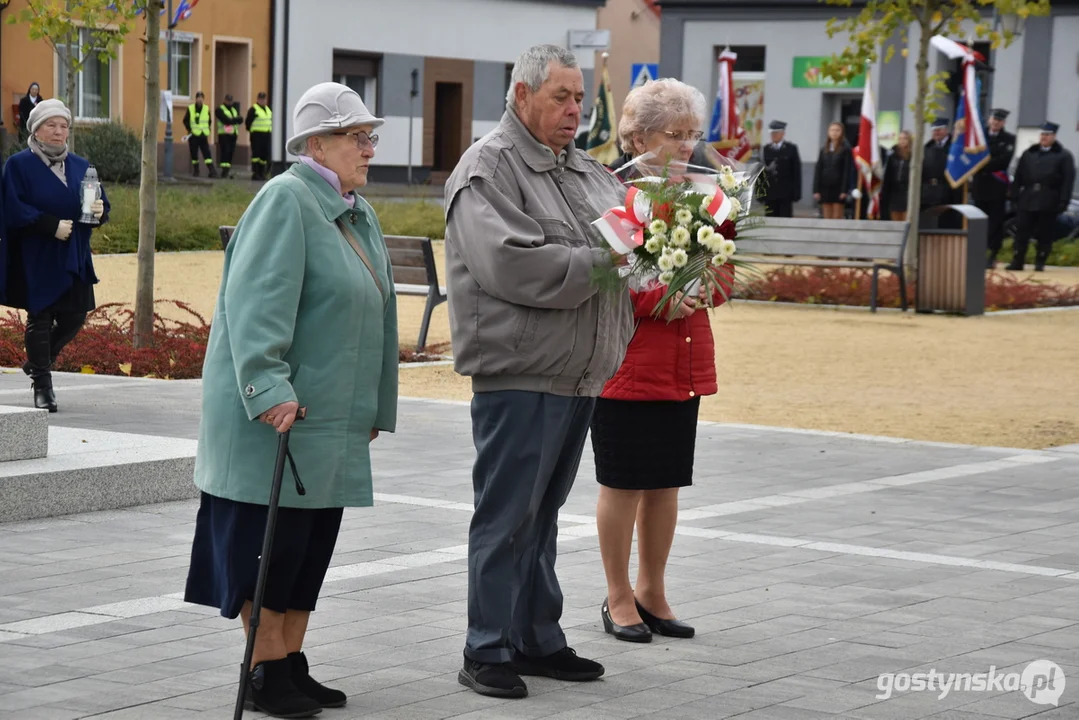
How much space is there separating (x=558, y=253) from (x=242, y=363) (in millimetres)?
907

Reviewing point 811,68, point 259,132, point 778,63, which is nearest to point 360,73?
point 259,132

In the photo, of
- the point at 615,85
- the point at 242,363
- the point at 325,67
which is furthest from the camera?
the point at 615,85

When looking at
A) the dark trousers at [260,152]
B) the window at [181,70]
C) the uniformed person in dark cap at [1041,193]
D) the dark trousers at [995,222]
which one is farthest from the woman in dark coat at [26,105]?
the uniformed person in dark cap at [1041,193]

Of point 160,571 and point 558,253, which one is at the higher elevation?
point 558,253

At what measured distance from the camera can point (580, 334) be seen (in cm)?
509

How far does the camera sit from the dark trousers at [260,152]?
139ft

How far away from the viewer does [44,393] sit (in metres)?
10.4

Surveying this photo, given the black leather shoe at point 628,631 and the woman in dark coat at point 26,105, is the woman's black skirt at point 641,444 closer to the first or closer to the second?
the black leather shoe at point 628,631

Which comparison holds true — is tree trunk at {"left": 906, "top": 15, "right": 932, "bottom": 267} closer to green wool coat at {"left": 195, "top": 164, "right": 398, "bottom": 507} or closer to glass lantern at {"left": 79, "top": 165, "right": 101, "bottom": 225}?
glass lantern at {"left": 79, "top": 165, "right": 101, "bottom": 225}

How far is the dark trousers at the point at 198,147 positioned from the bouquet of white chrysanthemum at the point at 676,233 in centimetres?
3719

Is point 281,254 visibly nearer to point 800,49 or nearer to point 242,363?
point 242,363

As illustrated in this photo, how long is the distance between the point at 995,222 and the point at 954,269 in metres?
8.86

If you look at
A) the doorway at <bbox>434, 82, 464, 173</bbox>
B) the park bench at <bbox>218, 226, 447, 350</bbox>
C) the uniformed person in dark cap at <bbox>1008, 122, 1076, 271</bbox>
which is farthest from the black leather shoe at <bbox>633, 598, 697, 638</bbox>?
the doorway at <bbox>434, 82, 464, 173</bbox>

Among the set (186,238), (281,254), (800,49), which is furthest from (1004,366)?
(800,49)
